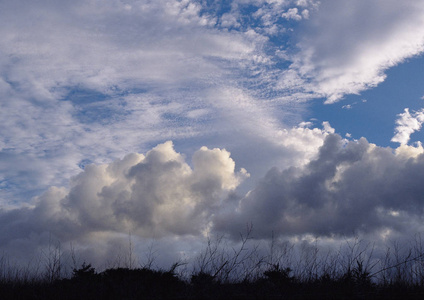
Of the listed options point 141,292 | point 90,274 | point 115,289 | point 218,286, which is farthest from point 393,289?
point 90,274

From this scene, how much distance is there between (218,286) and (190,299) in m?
1.68

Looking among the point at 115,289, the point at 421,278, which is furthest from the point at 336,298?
the point at 115,289

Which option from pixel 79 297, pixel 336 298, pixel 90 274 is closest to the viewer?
pixel 336 298

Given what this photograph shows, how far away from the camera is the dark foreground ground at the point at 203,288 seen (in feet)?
34.4

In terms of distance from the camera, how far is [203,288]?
37.2 feet

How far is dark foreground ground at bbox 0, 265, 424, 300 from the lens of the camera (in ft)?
34.4

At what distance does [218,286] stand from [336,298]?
3356 mm

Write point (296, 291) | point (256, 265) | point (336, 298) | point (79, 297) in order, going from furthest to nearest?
1. point (256, 265)
2. point (296, 291)
3. point (79, 297)
4. point (336, 298)

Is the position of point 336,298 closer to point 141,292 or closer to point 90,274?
point 141,292

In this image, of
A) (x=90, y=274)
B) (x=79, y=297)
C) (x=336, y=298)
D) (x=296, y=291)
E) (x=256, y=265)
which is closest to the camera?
(x=336, y=298)

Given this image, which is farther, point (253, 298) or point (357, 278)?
point (357, 278)

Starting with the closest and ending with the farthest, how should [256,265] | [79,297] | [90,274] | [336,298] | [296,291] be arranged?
[336,298] → [79,297] → [296,291] → [256,265] → [90,274]

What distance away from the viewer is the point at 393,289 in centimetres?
1143

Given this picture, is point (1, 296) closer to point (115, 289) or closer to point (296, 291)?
point (115, 289)
